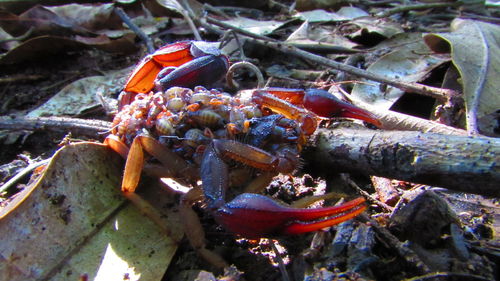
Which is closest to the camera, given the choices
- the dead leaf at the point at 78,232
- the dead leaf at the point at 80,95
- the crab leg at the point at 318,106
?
the dead leaf at the point at 78,232

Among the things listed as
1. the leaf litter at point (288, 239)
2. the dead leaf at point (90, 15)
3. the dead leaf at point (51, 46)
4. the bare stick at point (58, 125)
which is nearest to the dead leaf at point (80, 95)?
the leaf litter at point (288, 239)

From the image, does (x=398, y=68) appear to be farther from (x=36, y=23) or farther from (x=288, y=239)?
(x=36, y=23)

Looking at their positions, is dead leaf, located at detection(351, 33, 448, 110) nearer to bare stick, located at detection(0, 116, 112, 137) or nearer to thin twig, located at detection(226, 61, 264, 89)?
thin twig, located at detection(226, 61, 264, 89)

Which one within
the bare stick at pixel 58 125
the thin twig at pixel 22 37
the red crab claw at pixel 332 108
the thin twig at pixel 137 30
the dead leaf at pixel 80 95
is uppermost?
the red crab claw at pixel 332 108

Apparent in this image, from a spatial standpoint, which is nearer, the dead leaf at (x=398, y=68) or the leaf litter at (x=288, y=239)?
the leaf litter at (x=288, y=239)

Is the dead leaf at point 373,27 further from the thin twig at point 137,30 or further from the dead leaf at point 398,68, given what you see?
the thin twig at point 137,30

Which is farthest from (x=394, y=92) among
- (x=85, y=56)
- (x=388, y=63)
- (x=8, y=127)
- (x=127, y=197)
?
(x=85, y=56)

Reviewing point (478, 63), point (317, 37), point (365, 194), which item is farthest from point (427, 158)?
point (317, 37)

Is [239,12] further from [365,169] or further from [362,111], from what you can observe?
[365,169]
